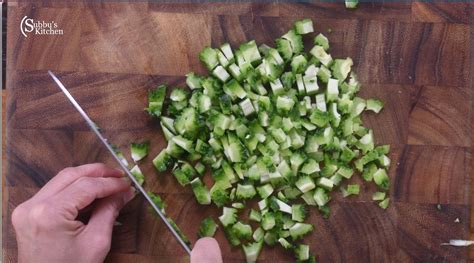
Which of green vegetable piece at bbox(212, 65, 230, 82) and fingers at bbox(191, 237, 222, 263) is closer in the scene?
fingers at bbox(191, 237, 222, 263)

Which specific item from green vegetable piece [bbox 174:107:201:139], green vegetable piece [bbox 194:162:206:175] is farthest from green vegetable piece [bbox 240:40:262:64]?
green vegetable piece [bbox 194:162:206:175]

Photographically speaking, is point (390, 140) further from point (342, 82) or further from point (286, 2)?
point (286, 2)

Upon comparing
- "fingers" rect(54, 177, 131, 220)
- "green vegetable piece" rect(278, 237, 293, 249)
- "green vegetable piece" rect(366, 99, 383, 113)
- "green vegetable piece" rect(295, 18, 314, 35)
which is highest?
"green vegetable piece" rect(295, 18, 314, 35)

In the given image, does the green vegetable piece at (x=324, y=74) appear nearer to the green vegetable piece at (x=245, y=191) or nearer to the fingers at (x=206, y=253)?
the green vegetable piece at (x=245, y=191)

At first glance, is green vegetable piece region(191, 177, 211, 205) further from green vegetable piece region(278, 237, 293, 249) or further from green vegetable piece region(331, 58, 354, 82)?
green vegetable piece region(331, 58, 354, 82)

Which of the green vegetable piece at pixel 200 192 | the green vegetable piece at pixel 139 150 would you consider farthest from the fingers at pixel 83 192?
the green vegetable piece at pixel 200 192

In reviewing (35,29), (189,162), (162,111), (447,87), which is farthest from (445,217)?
(35,29)
